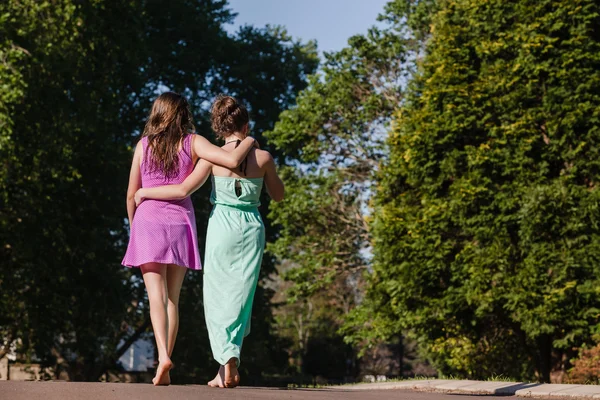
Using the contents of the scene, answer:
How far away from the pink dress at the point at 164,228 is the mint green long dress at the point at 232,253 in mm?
211

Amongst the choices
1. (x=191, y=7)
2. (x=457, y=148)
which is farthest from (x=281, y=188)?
(x=191, y=7)

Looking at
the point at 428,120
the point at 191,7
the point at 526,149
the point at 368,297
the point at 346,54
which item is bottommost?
the point at 368,297

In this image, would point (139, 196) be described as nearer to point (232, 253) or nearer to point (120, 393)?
point (232, 253)

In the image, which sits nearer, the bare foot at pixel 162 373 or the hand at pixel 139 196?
the bare foot at pixel 162 373

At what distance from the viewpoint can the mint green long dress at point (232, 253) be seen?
7188 mm

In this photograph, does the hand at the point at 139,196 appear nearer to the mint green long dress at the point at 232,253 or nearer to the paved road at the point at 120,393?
the mint green long dress at the point at 232,253

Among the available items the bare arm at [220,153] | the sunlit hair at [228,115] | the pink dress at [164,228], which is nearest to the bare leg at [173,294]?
the pink dress at [164,228]

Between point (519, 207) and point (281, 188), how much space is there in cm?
1217

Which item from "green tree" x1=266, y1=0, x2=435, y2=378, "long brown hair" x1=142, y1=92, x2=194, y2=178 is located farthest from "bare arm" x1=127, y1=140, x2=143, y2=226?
"green tree" x1=266, y1=0, x2=435, y2=378

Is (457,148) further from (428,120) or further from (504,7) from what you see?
(504,7)

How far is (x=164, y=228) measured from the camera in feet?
22.8

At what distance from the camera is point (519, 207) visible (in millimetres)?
18594

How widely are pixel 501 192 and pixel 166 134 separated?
13075mm

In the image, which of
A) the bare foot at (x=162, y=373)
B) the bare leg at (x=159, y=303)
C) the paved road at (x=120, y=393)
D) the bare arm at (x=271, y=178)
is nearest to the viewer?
the paved road at (x=120, y=393)
